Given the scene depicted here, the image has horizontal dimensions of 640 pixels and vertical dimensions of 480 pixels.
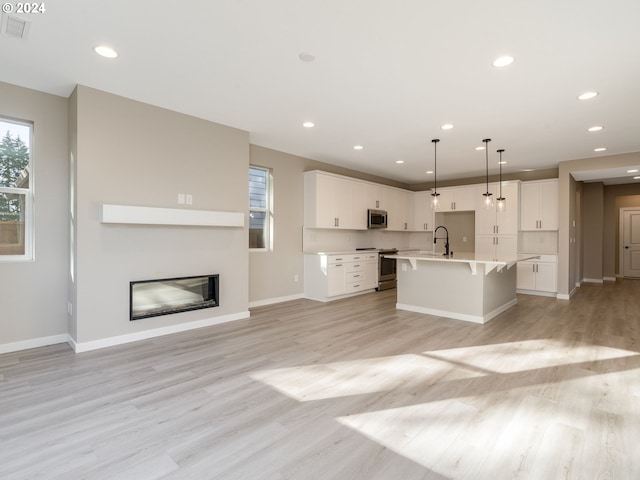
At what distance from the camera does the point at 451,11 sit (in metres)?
2.23

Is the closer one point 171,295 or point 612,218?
point 171,295

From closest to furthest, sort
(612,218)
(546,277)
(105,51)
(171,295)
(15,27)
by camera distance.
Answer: (15,27)
(105,51)
(171,295)
(546,277)
(612,218)

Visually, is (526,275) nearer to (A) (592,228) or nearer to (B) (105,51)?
(A) (592,228)

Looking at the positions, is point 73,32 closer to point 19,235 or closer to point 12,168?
point 12,168

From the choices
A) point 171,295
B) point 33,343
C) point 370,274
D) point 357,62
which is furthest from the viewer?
point 370,274

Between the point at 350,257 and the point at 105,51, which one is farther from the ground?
the point at 105,51

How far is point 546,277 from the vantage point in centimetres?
665

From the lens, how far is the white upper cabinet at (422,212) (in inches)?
336

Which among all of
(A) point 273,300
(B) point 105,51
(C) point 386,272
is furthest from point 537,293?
(B) point 105,51

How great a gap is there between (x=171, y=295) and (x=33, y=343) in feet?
4.51

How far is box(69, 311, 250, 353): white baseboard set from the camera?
3.41m

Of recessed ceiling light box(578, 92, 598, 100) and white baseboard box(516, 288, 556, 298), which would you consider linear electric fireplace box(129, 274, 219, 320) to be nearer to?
recessed ceiling light box(578, 92, 598, 100)

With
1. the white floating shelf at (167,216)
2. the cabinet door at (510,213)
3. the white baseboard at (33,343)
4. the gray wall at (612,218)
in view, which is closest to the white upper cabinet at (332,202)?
the white floating shelf at (167,216)

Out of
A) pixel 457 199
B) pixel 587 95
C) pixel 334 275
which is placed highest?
pixel 587 95
